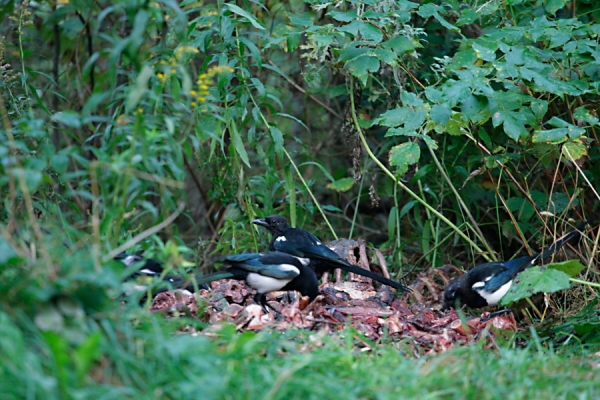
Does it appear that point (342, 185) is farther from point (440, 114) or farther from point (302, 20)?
point (440, 114)

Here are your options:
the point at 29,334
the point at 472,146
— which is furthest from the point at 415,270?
the point at 29,334

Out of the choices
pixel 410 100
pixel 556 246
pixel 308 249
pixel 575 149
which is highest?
pixel 410 100

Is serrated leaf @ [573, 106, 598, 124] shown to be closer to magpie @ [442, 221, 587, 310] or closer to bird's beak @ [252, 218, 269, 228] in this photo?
magpie @ [442, 221, 587, 310]

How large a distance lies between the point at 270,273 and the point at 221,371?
1890 mm

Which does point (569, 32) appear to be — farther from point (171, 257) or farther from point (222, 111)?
point (171, 257)

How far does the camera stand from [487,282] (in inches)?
197

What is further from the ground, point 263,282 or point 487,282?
point 263,282

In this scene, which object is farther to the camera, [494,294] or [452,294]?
[452,294]

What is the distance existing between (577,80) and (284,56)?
3.82 metres

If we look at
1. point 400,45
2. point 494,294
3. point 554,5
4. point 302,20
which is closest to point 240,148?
point 302,20

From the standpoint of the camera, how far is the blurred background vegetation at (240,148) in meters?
2.71

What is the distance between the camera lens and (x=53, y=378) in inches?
96.3

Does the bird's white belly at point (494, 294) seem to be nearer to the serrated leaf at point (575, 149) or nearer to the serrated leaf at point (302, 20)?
the serrated leaf at point (575, 149)

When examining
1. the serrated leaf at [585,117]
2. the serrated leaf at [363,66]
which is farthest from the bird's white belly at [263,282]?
the serrated leaf at [585,117]
